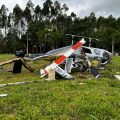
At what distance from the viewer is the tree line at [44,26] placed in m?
105

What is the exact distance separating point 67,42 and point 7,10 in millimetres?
35403

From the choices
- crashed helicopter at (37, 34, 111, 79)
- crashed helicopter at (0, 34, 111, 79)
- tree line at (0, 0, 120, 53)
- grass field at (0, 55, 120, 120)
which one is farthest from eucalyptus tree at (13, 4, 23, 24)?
grass field at (0, 55, 120, 120)

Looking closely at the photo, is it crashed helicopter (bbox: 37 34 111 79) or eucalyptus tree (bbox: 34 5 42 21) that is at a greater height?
eucalyptus tree (bbox: 34 5 42 21)

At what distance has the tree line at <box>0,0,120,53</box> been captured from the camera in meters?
105

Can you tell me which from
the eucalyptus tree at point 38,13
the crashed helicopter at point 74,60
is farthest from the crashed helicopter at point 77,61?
the eucalyptus tree at point 38,13

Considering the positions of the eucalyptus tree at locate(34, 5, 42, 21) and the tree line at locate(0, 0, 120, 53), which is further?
the eucalyptus tree at locate(34, 5, 42, 21)

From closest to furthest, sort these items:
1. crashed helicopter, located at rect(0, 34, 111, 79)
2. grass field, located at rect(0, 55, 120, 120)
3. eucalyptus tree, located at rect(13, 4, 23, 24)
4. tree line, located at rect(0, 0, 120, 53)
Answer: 1. grass field, located at rect(0, 55, 120, 120)
2. crashed helicopter, located at rect(0, 34, 111, 79)
3. tree line, located at rect(0, 0, 120, 53)
4. eucalyptus tree, located at rect(13, 4, 23, 24)

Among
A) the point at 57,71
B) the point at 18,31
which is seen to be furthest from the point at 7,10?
the point at 57,71

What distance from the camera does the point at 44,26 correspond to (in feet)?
387

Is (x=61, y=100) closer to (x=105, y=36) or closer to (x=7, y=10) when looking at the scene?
(x=105, y=36)

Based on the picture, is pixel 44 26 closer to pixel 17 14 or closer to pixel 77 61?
pixel 17 14

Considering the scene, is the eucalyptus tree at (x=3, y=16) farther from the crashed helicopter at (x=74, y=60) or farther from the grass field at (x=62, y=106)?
the grass field at (x=62, y=106)

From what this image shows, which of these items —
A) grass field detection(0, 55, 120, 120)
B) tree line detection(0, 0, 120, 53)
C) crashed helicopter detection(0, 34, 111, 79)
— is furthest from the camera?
tree line detection(0, 0, 120, 53)

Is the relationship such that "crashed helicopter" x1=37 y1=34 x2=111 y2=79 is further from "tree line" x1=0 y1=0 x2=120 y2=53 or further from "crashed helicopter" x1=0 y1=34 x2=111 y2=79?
"tree line" x1=0 y1=0 x2=120 y2=53
